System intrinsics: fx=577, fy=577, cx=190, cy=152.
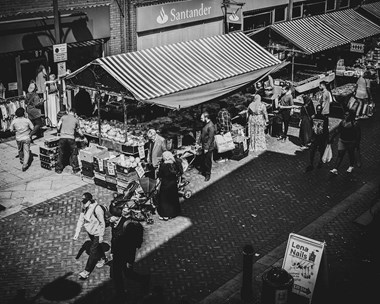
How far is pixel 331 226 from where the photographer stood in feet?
43.3

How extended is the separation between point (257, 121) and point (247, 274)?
8.23 meters

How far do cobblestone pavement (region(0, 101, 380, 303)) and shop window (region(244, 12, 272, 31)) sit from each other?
8898mm

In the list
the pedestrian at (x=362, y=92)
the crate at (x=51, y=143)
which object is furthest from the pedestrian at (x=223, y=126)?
the pedestrian at (x=362, y=92)

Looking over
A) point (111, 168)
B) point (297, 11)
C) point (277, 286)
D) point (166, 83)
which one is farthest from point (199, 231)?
point (297, 11)

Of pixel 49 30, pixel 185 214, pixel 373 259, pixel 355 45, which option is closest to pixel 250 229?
pixel 185 214

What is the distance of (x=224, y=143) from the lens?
645 inches

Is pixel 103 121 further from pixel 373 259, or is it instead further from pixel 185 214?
pixel 373 259

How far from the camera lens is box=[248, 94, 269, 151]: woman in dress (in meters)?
17.7

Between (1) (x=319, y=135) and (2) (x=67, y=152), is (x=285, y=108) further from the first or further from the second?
(2) (x=67, y=152)

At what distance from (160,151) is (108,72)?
2.92 meters

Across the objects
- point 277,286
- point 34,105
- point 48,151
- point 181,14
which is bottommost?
point 48,151

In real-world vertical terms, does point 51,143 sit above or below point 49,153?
above

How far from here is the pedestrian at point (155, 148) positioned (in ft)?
46.9

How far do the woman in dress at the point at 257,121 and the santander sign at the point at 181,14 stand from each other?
4.59 m
